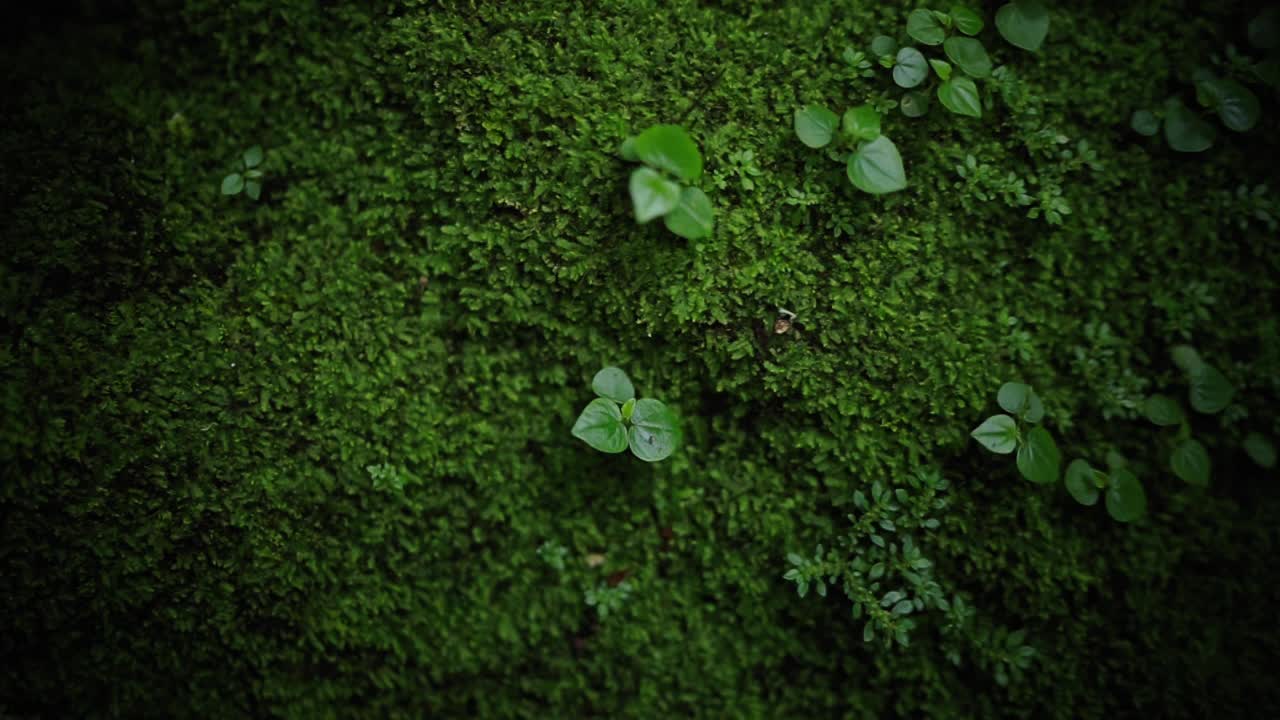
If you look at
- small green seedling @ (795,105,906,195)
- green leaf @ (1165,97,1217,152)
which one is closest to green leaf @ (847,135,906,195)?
small green seedling @ (795,105,906,195)

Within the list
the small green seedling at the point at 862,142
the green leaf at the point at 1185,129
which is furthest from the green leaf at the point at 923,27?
the green leaf at the point at 1185,129

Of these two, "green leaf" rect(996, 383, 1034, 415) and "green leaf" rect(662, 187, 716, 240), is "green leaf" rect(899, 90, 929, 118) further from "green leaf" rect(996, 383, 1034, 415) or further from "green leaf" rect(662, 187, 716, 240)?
"green leaf" rect(996, 383, 1034, 415)

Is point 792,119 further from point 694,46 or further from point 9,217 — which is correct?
point 9,217

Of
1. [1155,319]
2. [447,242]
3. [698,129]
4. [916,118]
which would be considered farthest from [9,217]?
[1155,319]

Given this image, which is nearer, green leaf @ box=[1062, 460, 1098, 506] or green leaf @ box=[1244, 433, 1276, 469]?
green leaf @ box=[1062, 460, 1098, 506]

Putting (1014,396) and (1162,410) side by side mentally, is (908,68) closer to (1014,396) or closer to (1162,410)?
(1014,396)

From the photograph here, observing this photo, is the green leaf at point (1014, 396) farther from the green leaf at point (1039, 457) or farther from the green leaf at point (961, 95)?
the green leaf at point (961, 95)
